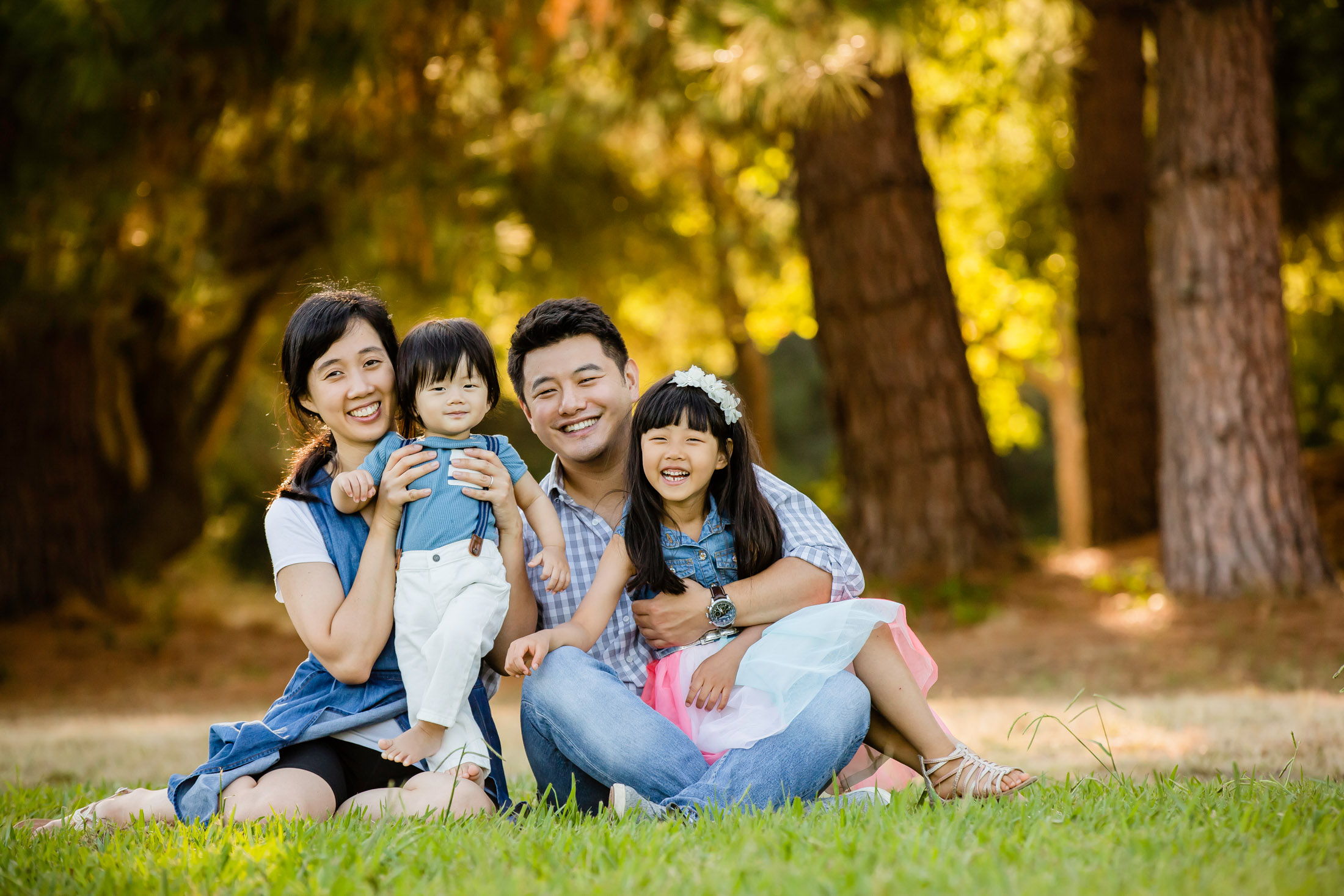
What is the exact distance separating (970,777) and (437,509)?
1.39 metres

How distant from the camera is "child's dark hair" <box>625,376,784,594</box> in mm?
2824

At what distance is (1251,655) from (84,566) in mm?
7811

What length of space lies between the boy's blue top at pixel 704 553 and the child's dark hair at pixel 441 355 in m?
0.52

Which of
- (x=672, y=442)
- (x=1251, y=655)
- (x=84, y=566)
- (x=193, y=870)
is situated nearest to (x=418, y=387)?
(x=672, y=442)

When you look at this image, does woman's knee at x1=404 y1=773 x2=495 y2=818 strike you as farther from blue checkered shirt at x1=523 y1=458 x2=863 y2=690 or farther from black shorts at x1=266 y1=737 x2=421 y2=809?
blue checkered shirt at x1=523 y1=458 x2=863 y2=690

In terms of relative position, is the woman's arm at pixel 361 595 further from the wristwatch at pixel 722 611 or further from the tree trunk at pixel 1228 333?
the tree trunk at pixel 1228 333

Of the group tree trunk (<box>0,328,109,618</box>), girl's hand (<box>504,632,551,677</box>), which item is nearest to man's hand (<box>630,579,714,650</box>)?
girl's hand (<box>504,632,551,677</box>)

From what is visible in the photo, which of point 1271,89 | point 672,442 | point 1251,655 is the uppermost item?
point 1271,89

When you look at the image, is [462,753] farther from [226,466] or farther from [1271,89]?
[226,466]

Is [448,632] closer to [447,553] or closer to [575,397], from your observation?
[447,553]

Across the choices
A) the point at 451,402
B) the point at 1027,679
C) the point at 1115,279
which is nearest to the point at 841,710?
the point at 451,402

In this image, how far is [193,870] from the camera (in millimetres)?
2104

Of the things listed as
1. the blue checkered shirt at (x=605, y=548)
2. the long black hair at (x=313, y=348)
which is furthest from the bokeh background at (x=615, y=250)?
the blue checkered shirt at (x=605, y=548)

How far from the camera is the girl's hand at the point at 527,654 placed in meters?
2.59
